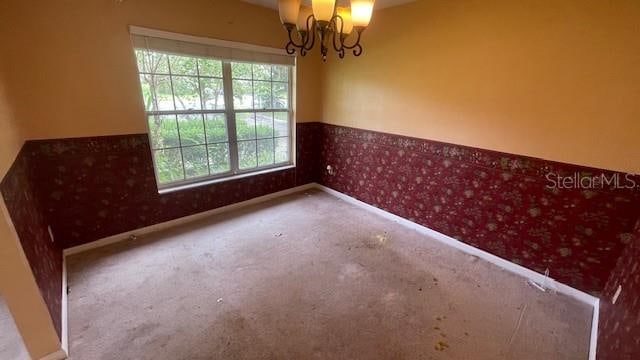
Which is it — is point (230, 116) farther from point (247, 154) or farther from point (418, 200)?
point (418, 200)

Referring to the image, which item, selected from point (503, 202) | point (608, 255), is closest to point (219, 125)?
point (503, 202)

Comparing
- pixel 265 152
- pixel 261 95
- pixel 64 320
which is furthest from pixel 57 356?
pixel 261 95

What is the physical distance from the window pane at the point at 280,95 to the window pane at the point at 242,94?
1.14 feet

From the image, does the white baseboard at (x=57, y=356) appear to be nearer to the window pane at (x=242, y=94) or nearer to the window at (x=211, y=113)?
the window at (x=211, y=113)

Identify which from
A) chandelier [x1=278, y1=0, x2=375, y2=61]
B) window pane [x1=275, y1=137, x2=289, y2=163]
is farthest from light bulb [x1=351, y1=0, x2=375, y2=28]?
window pane [x1=275, y1=137, x2=289, y2=163]

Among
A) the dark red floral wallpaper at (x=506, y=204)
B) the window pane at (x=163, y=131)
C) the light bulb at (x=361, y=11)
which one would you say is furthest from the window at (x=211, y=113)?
the light bulb at (x=361, y=11)

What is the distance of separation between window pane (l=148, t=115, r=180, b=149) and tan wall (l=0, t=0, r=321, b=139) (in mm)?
112

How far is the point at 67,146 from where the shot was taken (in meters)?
2.21

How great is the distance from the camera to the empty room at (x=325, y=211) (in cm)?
159

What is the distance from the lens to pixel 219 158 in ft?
10.3

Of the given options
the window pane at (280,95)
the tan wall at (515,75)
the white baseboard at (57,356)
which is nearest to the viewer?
the white baseboard at (57,356)

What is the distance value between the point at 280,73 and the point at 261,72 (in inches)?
11.0

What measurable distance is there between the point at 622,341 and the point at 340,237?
6.43 feet

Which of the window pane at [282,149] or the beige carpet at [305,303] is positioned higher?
the window pane at [282,149]
